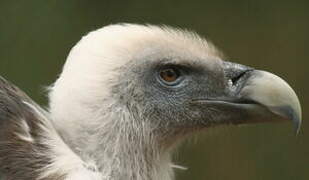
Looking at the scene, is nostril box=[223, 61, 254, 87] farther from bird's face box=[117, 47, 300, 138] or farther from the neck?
the neck

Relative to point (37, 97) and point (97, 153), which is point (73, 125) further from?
point (37, 97)

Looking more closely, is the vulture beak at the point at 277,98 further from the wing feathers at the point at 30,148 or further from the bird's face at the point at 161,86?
the wing feathers at the point at 30,148

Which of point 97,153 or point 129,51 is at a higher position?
point 129,51

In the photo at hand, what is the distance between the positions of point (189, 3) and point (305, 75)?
78 centimetres

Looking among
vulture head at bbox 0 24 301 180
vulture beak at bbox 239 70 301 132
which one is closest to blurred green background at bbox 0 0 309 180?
vulture head at bbox 0 24 301 180

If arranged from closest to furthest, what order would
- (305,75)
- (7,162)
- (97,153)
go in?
(7,162) → (97,153) → (305,75)

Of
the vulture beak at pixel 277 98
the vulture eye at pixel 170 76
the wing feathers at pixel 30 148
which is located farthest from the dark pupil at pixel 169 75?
the wing feathers at pixel 30 148

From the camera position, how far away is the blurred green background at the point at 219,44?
511 centimetres

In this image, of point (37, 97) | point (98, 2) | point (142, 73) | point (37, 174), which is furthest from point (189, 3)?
point (37, 174)

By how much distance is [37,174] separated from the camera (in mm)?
2436

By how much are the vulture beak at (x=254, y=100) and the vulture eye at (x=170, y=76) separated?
0.10 m

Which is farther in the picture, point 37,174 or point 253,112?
point 253,112

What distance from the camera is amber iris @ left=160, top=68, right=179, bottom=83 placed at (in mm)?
2785

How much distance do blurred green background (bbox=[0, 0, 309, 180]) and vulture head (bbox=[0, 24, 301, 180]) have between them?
2167 millimetres
